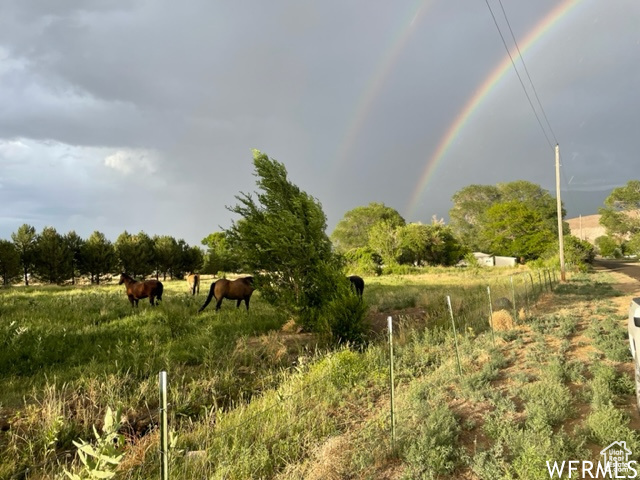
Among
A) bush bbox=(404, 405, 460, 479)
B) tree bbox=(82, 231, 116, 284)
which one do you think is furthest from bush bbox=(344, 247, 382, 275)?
bush bbox=(404, 405, 460, 479)

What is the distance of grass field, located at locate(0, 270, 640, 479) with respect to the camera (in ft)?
13.9

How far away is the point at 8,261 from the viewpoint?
4250 centimetres

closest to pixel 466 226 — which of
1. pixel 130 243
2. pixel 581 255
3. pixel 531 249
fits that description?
pixel 531 249

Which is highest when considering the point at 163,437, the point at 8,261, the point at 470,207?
the point at 470,207

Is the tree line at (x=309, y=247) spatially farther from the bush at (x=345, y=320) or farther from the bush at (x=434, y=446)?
the bush at (x=434, y=446)

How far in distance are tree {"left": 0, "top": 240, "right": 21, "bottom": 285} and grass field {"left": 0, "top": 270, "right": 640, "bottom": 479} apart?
4120 cm

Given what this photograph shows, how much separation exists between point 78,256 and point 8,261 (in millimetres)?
8727

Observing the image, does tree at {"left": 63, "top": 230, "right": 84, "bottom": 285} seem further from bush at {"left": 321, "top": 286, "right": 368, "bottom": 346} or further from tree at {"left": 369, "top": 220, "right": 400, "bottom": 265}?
bush at {"left": 321, "top": 286, "right": 368, "bottom": 346}

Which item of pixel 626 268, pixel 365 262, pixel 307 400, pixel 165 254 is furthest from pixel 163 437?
pixel 165 254

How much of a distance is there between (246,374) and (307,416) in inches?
111

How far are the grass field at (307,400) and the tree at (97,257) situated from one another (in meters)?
45.5

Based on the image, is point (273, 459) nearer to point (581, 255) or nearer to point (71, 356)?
point (71, 356)

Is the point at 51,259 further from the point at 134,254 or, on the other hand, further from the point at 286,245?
the point at 286,245

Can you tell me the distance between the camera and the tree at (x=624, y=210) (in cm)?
5541
